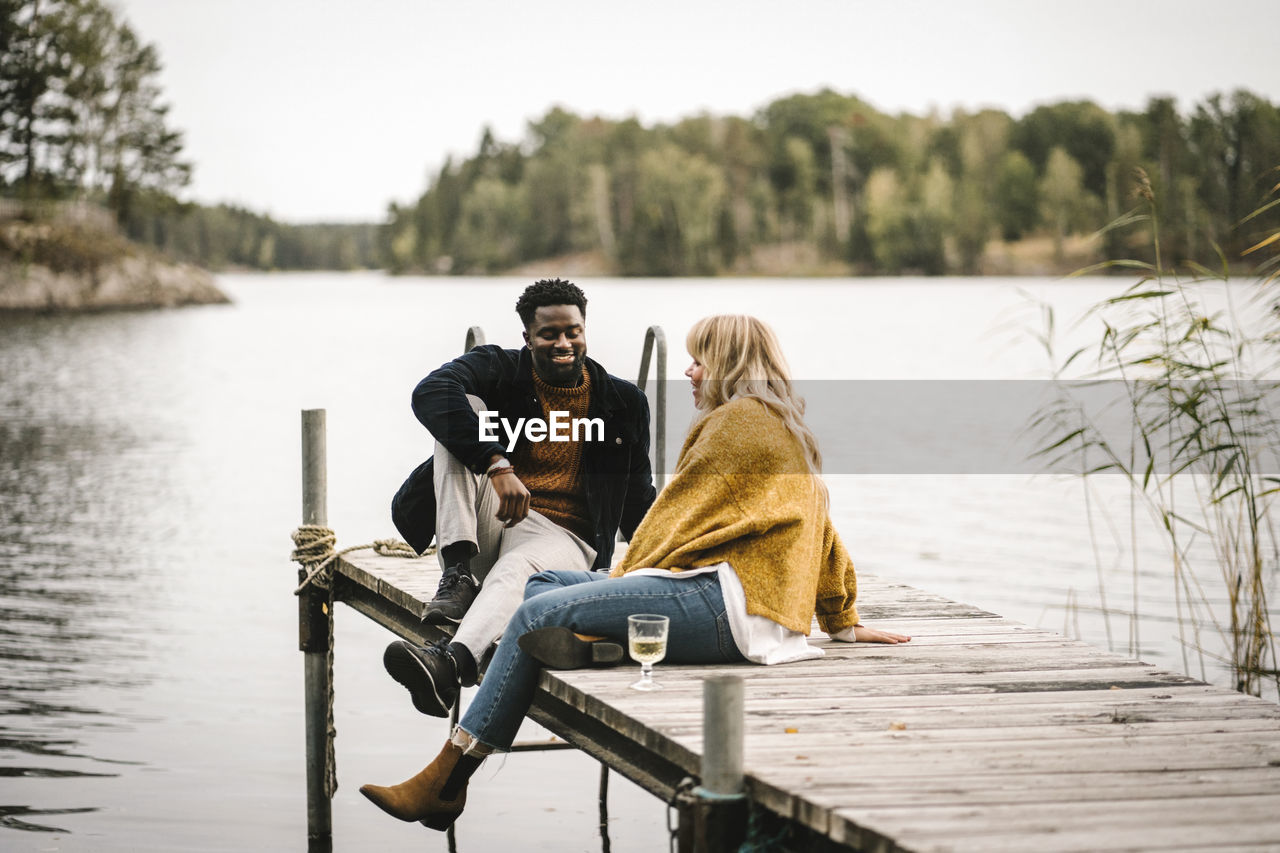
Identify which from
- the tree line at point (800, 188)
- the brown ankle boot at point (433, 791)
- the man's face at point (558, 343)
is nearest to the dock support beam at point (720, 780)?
the brown ankle boot at point (433, 791)

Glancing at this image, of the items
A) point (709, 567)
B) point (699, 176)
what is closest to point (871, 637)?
point (709, 567)

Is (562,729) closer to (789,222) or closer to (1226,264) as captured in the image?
(1226,264)

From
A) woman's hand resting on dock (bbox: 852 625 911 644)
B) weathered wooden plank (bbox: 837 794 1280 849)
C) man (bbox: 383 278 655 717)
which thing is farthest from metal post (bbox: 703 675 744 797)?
man (bbox: 383 278 655 717)

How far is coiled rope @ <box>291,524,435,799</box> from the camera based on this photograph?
661 centimetres

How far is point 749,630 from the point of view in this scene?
13.9 ft

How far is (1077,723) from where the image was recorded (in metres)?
3.80

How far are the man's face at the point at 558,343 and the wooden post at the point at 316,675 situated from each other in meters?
1.81

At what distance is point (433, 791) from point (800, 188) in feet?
329

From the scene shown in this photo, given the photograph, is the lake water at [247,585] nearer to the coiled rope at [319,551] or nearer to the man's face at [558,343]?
the coiled rope at [319,551]

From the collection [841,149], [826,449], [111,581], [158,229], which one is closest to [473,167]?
[158,229]

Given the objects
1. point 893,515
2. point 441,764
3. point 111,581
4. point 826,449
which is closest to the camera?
point 441,764

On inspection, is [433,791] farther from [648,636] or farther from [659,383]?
[659,383]

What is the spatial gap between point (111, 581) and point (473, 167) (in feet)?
384

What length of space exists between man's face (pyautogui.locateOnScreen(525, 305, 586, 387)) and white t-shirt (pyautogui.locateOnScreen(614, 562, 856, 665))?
1.15 m
